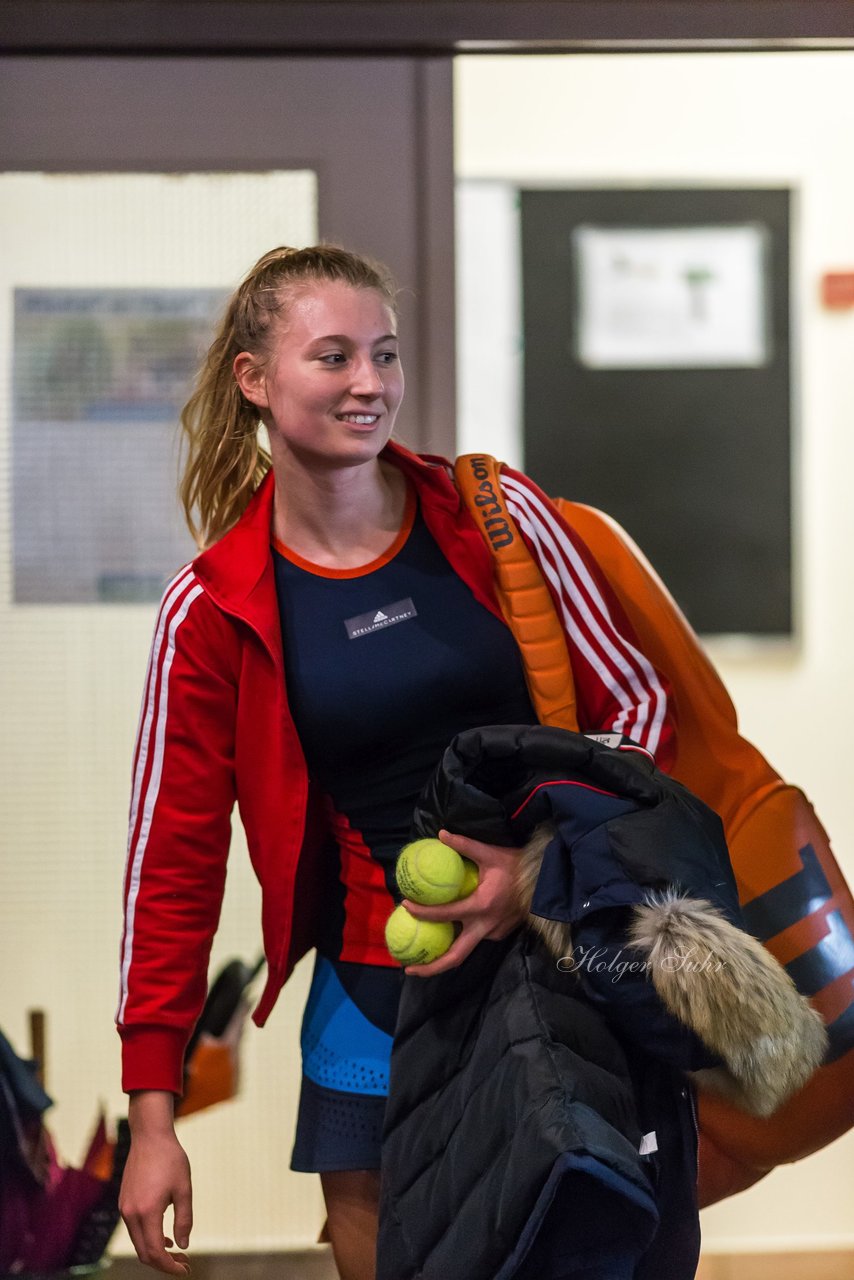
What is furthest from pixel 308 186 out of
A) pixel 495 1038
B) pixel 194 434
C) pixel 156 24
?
pixel 495 1038

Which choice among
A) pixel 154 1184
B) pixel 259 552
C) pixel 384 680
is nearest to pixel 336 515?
pixel 259 552

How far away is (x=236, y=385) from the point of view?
57.4 inches

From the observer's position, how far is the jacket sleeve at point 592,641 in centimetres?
135

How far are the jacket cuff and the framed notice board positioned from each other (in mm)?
1206

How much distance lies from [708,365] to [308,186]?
2.58ft

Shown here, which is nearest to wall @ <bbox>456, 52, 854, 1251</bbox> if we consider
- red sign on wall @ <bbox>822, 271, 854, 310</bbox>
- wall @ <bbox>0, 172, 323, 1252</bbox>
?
red sign on wall @ <bbox>822, 271, 854, 310</bbox>

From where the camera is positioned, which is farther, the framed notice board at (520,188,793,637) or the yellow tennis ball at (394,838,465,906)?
the framed notice board at (520,188,793,637)

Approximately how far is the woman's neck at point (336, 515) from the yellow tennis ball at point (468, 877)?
14.5 inches

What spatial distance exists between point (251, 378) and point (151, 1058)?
2.45ft

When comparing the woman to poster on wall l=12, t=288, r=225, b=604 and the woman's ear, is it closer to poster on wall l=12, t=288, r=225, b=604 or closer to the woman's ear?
the woman's ear

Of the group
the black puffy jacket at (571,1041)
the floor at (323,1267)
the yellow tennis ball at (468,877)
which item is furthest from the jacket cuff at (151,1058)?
the floor at (323,1267)

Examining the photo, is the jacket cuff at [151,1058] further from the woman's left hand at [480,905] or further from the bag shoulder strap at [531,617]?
the bag shoulder strap at [531,617]

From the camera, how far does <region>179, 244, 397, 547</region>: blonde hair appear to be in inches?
53.7

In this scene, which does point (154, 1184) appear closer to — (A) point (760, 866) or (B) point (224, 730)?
(B) point (224, 730)
